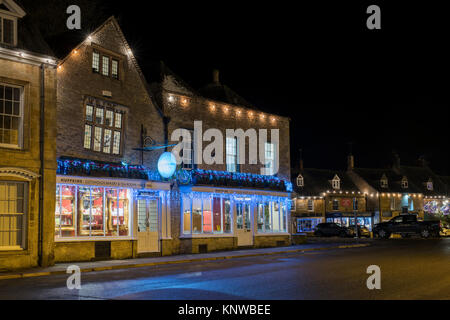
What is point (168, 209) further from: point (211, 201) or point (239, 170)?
point (239, 170)

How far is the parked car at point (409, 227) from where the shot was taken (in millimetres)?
41344

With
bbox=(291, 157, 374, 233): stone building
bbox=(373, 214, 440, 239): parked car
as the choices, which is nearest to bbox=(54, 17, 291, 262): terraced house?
bbox=(373, 214, 440, 239): parked car

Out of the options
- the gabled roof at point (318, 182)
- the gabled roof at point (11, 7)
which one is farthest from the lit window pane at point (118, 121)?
the gabled roof at point (318, 182)

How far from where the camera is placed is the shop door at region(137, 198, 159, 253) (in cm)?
2261

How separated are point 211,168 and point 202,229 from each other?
10.5ft

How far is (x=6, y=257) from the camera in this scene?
1683cm

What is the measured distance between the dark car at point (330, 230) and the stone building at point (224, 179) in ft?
64.0

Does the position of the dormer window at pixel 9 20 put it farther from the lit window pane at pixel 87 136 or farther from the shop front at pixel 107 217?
the shop front at pixel 107 217

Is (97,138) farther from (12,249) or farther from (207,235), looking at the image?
(207,235)

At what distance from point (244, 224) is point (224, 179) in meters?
3.35

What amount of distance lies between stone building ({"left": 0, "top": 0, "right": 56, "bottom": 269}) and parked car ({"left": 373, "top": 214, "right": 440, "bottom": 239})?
31313mm

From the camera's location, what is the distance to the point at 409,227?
41625mm

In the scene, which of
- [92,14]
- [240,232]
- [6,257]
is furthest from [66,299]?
[92,14]

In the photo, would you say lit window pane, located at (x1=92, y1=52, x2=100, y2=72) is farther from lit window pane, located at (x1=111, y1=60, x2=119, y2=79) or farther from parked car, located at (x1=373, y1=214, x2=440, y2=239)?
parked car, located at (x1=373, y1=214, x2=440, y2=239)
